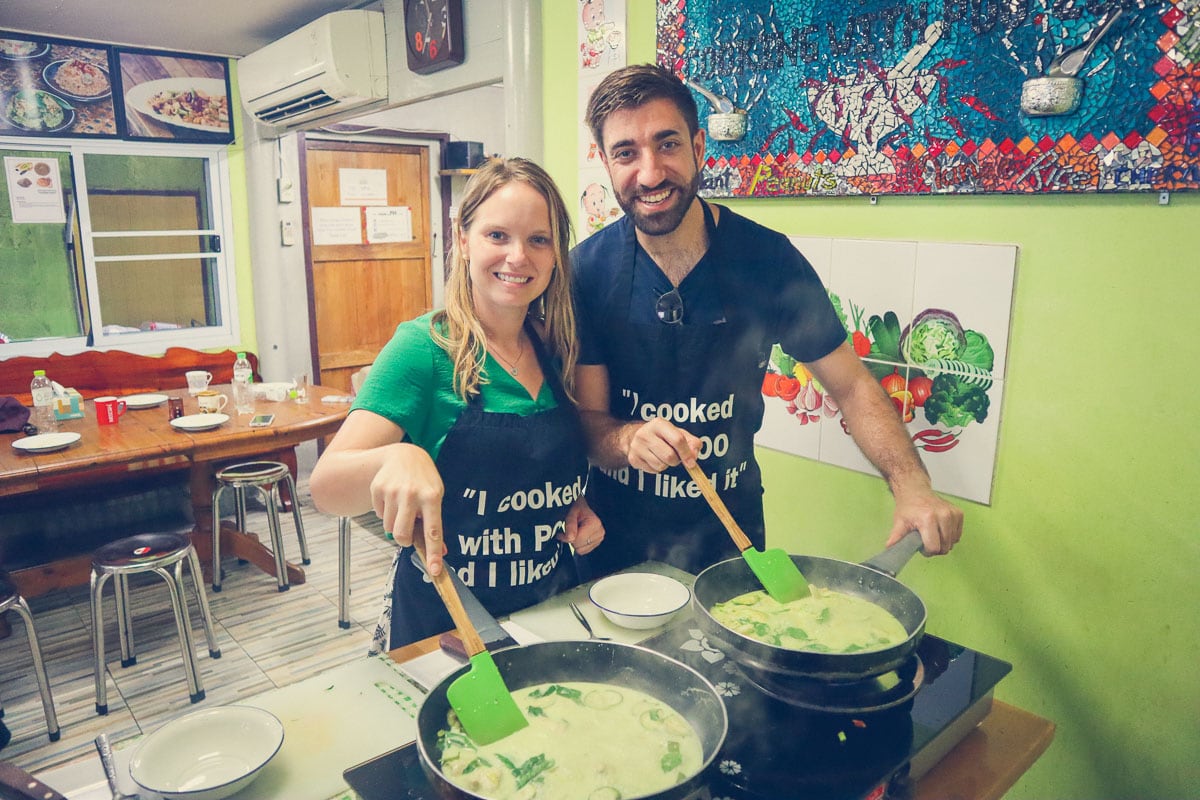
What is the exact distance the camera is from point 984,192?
6.06ft

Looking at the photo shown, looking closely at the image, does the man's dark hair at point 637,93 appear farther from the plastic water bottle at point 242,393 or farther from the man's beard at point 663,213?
the plastic water bottle at point 242,393

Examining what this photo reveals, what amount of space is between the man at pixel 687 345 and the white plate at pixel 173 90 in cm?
472

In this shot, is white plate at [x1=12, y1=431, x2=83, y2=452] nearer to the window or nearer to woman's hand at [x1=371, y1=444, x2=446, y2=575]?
Answer: the window

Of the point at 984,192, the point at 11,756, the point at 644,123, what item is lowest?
the point at 11,756

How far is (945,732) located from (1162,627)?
2.97 ft

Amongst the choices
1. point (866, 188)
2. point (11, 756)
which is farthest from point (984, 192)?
point (11, 756)

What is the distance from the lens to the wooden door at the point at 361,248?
601 centimetres

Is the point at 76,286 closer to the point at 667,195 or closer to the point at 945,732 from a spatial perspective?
the point at 667,195

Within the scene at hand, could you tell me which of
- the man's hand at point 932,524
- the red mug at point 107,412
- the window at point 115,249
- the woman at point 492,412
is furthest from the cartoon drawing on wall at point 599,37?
the window at point 115,249

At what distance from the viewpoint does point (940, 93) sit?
1887 millimetres

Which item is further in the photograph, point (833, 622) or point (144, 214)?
point (144, 214)

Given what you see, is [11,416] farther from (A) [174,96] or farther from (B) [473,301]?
(B) [473,301]

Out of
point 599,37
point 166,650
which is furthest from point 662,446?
point 166,650

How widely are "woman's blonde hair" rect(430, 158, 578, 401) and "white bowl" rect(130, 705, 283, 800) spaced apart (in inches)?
27.6
